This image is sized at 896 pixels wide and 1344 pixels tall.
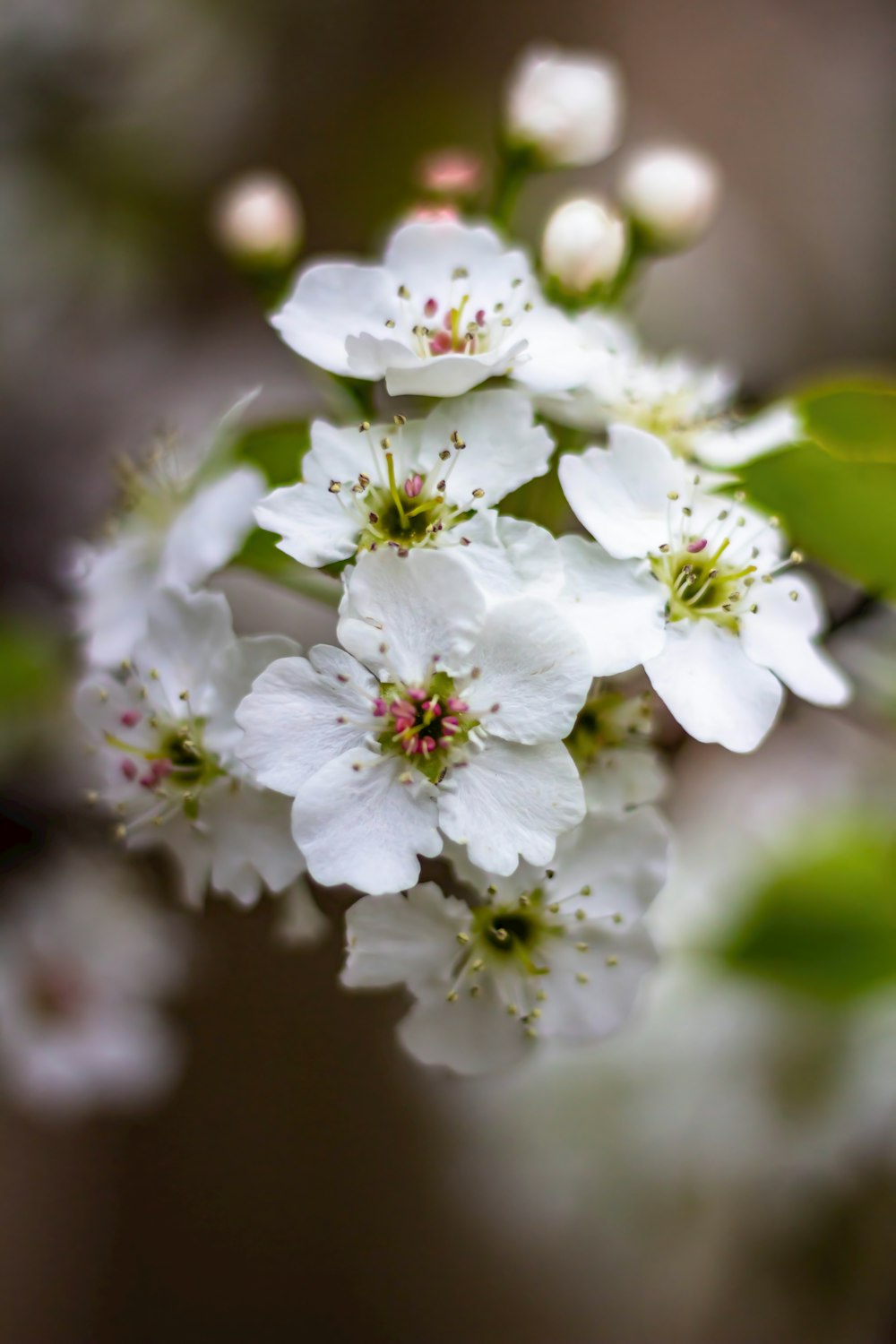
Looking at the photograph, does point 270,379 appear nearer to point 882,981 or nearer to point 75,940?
point 75,940

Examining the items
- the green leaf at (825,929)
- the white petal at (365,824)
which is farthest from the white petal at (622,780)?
the green leaf at (825,929)

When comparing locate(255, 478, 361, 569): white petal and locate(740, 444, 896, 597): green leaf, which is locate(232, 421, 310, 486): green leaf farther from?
locate(740, 444, 896, 597): green leaf

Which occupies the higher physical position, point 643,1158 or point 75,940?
point 75,940

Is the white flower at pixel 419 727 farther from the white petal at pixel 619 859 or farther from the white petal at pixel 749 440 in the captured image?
the white petal at pixel 749 440

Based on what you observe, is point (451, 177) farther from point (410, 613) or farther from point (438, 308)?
point (410, 613)

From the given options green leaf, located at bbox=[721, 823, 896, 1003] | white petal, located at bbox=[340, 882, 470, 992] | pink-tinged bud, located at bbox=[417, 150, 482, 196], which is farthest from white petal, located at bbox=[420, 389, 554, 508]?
green leaf, located at bbox=[721, 823, 896, 1003]

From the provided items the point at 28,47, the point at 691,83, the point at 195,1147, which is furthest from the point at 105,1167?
the point at 691,83
